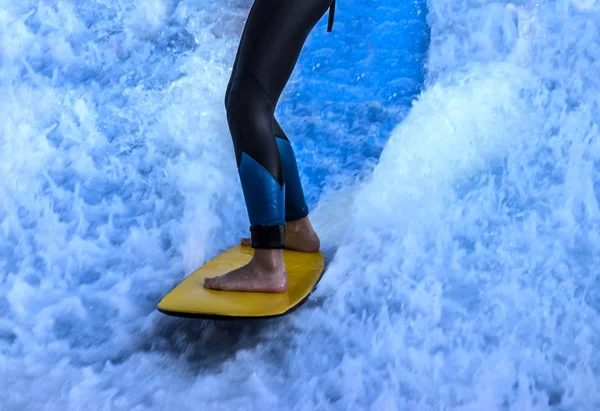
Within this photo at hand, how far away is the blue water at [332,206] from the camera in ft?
6.15

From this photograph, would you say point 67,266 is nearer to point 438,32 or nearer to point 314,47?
point 314,47

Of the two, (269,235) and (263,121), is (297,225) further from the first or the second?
(263,121)

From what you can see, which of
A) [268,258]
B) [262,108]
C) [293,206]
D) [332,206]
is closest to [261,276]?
[268,258]

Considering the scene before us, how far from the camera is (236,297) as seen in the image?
1.95m

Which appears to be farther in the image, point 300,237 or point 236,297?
point 300,237

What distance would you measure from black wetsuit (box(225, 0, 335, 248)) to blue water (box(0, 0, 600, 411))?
373mm

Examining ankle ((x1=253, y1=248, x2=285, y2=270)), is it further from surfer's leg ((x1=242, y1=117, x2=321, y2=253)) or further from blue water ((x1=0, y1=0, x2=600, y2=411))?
surfer's leg ((x1=242, y1=117, x2=321, y2=253))

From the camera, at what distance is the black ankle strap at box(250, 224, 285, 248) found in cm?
195

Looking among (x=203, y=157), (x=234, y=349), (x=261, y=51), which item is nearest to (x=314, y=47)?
→ (x=203, y=157)

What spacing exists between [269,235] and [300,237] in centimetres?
42

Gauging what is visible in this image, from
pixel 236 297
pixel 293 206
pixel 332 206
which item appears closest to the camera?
pixel 236 297

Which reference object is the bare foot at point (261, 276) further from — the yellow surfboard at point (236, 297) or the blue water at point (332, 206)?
the blue water at point (332, 206)

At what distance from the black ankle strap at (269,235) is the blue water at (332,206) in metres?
0.29

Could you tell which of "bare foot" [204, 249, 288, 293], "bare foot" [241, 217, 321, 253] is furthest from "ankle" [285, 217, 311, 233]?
"bare foot" [204, 249, 288, 293]
